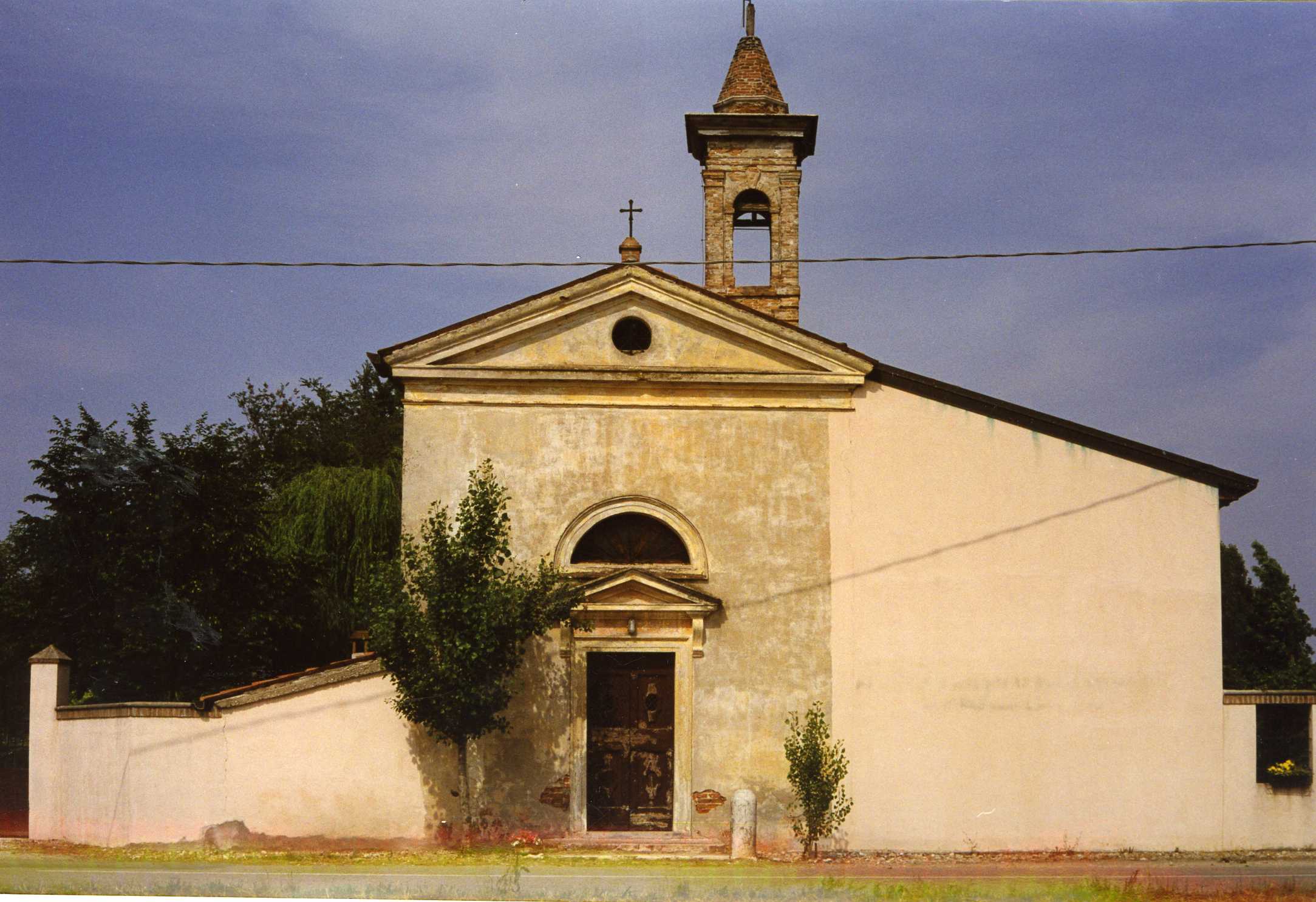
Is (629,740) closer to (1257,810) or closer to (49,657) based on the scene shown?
(49,657)

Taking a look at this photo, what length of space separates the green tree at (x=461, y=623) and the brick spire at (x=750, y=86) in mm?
7308

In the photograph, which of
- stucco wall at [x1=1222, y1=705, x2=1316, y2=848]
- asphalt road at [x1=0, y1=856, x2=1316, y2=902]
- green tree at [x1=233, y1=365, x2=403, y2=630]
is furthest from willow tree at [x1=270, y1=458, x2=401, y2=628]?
stucco wall at [x1=1222, y1=705, x2=1316, y2=848]

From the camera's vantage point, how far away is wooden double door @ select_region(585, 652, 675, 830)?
49.8 ft

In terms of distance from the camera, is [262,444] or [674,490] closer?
[674,490]

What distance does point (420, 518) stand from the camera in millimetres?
15383

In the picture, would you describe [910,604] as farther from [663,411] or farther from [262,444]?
[262,444]

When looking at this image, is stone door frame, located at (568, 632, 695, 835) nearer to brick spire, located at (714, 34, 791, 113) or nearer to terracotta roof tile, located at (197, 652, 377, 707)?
terracotta roof tile, located at (197, 652, 377, 707)

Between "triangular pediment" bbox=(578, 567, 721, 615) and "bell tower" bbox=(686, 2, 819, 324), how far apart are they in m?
4.50

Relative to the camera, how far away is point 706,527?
1548 cm

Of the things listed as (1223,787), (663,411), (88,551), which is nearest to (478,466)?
(663,411)

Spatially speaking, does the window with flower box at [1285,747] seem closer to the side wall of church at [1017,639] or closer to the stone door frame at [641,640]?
the side wall of church at [1017,639]

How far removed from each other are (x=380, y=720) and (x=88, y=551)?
5.83m

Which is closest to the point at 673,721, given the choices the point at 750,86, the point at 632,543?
the point at 632,543

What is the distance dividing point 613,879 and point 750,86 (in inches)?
438
